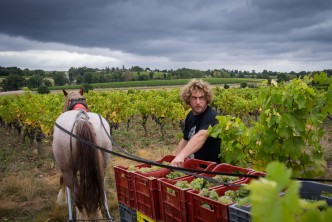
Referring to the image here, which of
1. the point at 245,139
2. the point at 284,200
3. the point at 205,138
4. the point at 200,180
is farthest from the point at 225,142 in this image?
the point at 284,200

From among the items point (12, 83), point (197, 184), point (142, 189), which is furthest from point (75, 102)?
point (12, 83)

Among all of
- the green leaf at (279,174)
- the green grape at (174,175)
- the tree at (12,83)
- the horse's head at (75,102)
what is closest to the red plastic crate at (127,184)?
the green grape at (174,175)

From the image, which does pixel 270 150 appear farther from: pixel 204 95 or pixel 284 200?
pixel 284 200

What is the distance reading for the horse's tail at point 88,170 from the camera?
4254mm

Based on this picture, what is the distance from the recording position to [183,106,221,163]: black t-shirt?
400cm

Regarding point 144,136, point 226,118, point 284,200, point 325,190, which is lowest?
point 144,136

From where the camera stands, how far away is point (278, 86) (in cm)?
371

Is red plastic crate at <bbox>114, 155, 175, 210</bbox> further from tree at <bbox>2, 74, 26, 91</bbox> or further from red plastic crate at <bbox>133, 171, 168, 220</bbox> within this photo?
tree at <bbox>2, 74, 26, 91</bbox>

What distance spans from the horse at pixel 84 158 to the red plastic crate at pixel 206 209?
2.25m

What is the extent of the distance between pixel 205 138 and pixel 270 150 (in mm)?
794

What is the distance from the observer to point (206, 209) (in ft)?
7.27

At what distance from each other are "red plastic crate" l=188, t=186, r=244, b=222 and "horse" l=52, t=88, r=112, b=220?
2247 millimetres

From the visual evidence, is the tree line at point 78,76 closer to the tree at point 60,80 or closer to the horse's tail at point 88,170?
the tree at point 60,80

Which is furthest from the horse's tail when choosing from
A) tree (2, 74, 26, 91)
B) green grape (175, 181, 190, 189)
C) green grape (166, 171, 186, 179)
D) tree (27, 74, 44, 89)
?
tree (27, 74, 44, 89)
